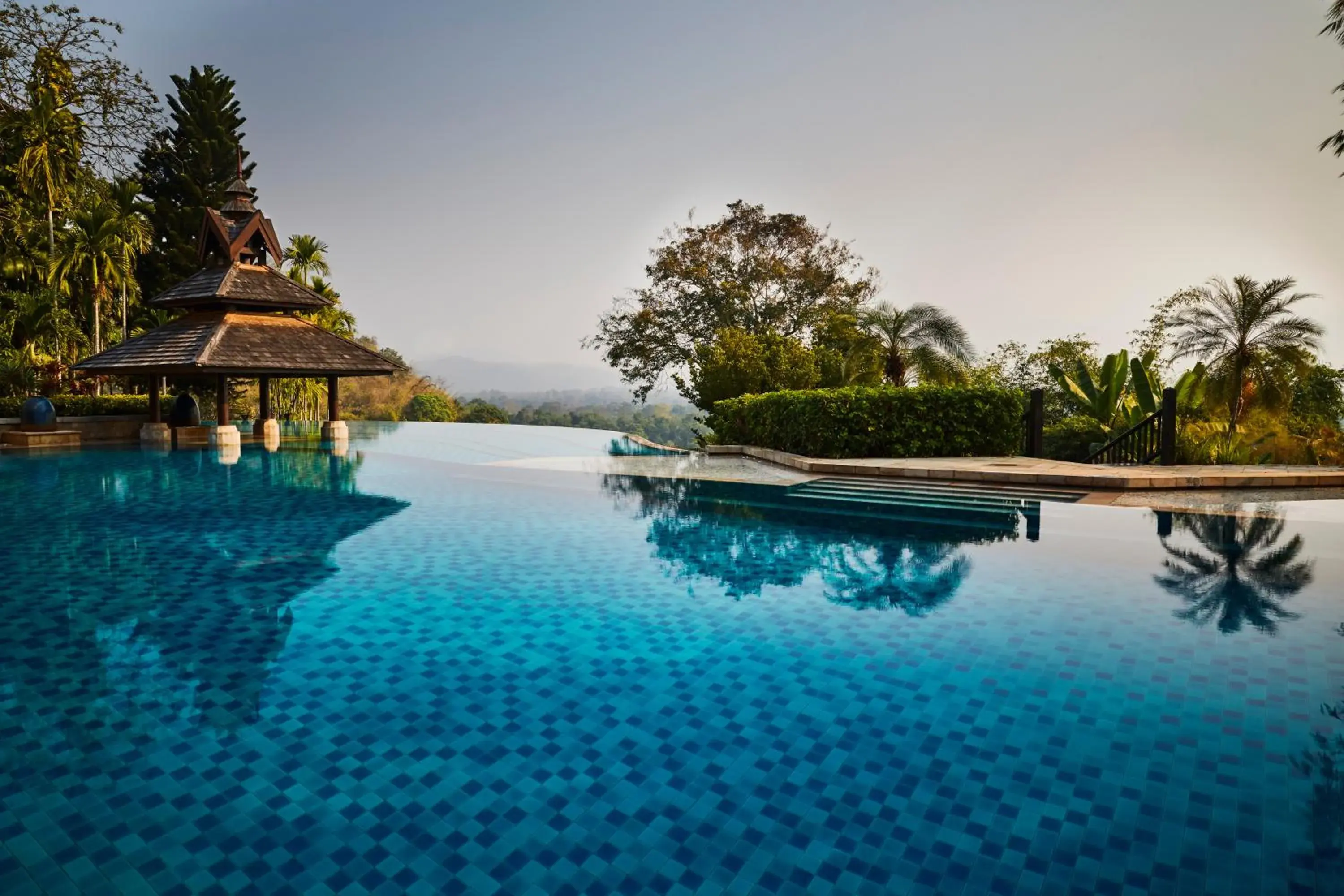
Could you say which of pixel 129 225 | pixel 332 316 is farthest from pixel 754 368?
pixel 129 225

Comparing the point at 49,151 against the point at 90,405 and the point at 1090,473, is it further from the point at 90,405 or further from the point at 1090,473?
the point at 1090,473

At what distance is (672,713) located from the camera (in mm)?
3674

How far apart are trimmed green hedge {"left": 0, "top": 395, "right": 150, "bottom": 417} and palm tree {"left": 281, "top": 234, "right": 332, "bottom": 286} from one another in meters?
10.2

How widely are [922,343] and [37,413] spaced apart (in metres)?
22.3

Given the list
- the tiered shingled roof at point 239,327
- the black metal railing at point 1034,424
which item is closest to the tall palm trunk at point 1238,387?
the black metal railing at point 1034,424

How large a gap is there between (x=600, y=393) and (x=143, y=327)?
91303 mm

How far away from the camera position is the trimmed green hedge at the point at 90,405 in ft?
63.6

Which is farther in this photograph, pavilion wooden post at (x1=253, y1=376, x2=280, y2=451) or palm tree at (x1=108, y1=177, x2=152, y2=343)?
palm tree at (x1=108, y1=177, x2=152, y2=343)

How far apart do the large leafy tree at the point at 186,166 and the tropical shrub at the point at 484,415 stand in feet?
57.8

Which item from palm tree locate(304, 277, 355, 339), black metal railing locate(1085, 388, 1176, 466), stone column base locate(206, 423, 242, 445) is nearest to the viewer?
black metal railing locate(1085, 388, 1176, 466)

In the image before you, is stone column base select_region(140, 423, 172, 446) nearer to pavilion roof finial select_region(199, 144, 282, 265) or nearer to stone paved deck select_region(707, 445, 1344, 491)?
pavilion roof finial select_region(199, 144, 282, 265)

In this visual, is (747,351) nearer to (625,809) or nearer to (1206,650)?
(1206,650)

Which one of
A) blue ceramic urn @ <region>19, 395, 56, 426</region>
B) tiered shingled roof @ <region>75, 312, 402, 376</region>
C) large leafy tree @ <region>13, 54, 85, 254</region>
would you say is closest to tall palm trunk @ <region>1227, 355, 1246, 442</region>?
tiered shingled roof @ <region>75, 312, 402, 376</region>

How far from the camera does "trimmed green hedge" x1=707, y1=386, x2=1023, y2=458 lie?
1382cm
